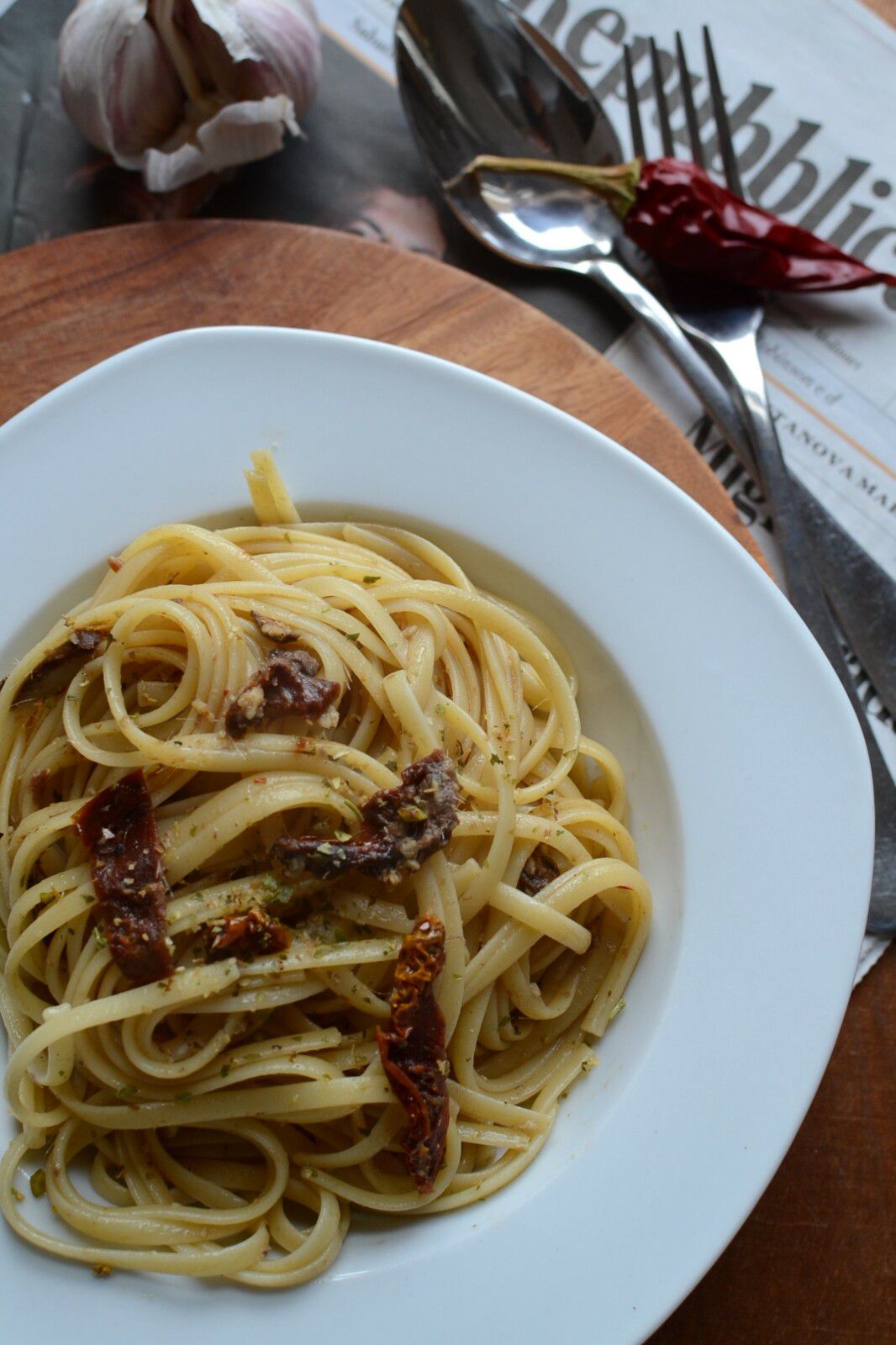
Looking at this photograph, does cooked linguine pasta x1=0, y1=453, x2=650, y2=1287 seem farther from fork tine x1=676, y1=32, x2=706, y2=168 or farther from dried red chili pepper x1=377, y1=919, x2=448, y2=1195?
fork tine x1=676, y1=32, x2=706, y2=168

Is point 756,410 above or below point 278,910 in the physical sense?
above

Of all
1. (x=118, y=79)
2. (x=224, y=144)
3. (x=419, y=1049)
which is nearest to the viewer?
(x=419, y=1049)

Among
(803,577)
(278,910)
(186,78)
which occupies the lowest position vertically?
(278,910)

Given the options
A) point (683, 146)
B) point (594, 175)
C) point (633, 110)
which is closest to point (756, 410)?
point (594, 175)

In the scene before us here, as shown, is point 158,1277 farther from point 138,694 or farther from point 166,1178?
point 138,694

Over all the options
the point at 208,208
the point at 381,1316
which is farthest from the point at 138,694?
the point at 208,208

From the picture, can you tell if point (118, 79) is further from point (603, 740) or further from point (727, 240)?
point (603, 740)
